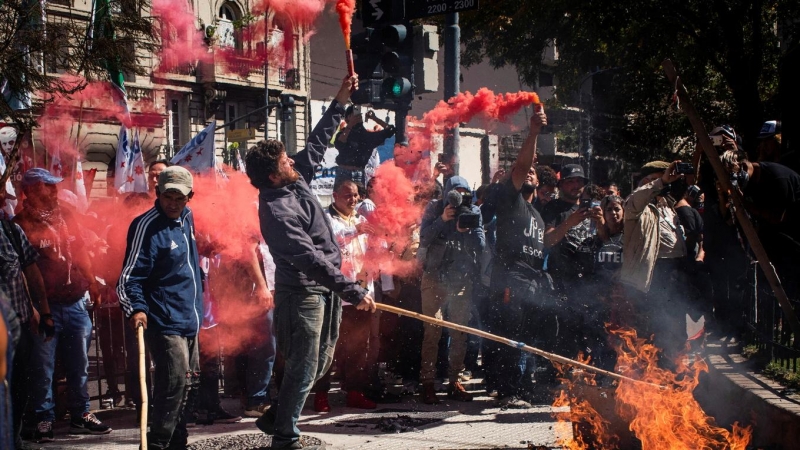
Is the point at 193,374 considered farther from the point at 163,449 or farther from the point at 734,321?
the point at 734,321

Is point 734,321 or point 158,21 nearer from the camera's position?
point 734,321

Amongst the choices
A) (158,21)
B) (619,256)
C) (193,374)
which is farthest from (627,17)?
(193,374)

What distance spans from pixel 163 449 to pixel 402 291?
3365 millimetres

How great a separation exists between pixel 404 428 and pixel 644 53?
982cm

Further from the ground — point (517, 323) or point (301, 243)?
point (301, 243)

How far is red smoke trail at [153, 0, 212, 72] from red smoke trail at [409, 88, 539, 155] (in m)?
2.65

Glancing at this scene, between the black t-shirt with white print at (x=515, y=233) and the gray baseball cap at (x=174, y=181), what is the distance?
298 centimetres

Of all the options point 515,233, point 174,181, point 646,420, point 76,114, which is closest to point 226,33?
point 76,114

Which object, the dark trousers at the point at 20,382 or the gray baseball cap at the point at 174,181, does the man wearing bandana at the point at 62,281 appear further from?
the gray baseball cap at the point at 174,181

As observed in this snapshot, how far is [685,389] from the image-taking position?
6000 mm

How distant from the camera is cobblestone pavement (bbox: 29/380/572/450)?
5980 mm

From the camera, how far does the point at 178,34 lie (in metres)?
8.90

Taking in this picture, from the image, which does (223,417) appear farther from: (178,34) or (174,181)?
(178,34)

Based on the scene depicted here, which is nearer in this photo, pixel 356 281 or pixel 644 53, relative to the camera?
pixel 356 281
